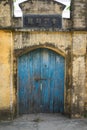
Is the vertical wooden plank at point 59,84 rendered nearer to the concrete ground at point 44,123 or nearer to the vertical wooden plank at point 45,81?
the vertical wooden plank at point 45,81

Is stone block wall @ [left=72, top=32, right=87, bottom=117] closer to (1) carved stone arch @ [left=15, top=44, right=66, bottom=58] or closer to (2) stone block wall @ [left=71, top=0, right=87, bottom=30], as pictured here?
(2) stone block wall @ [left=71, top=0, right=87, bottom=30]

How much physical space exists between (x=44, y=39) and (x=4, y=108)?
8.79 ft

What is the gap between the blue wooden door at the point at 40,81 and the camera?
383 inches

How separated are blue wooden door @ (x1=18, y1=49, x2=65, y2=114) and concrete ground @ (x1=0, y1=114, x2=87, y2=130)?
0.39 meters

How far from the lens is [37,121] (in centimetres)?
923

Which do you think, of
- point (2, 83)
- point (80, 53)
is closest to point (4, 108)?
point (2, 83)

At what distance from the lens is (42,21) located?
9.60m

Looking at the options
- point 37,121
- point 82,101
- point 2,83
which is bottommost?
point 37,121

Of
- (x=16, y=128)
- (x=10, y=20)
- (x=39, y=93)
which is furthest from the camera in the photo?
(x=39, y=93)

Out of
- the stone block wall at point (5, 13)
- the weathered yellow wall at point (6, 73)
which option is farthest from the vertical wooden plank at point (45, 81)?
the stone block wall at point (5, 13)


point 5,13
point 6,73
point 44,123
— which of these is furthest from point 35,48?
point 44,123

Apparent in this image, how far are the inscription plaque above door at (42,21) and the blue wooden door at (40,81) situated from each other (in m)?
0.87

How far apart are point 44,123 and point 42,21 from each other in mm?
3457

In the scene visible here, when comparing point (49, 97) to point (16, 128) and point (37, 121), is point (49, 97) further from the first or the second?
point (16, 128)
